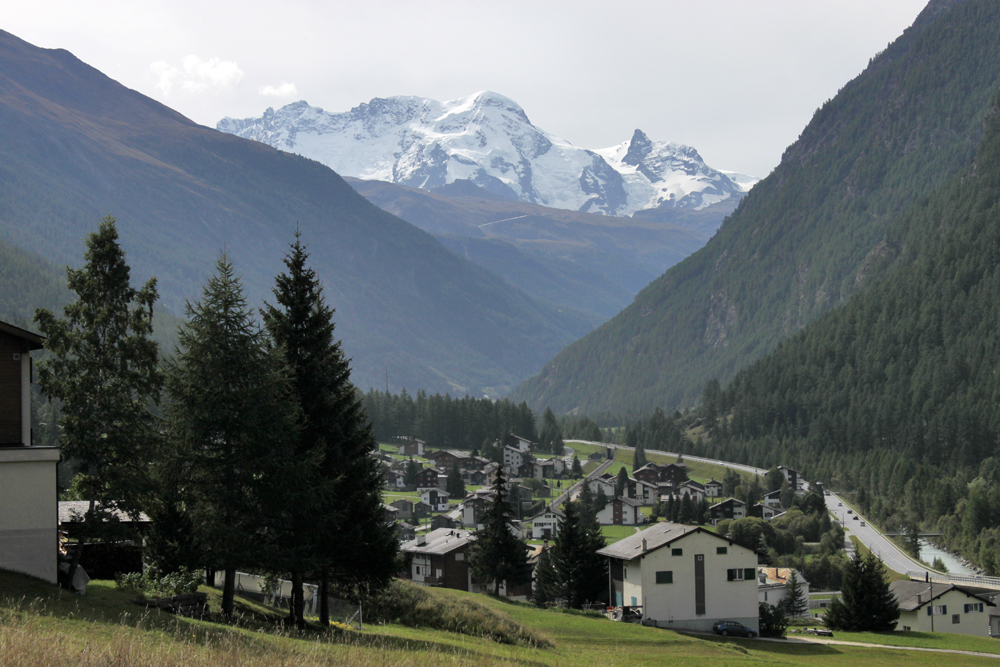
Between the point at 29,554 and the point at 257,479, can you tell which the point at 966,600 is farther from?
the point at 29,554

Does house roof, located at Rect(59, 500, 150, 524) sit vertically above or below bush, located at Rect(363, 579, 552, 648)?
above

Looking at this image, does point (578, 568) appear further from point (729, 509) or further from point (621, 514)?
point (729, 509)

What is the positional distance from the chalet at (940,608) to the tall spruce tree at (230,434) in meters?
59.3

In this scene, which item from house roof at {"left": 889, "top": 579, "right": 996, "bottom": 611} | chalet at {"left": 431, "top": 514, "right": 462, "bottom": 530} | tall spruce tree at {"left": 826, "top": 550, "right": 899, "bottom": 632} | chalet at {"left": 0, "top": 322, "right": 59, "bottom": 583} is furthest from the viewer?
chalet at {"left": 431, "top": 514, "right": 462, "bottom": 530}

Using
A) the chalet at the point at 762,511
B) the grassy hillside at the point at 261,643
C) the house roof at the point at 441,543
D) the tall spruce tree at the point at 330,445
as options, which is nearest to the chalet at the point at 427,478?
the chalet at the point at 762,511

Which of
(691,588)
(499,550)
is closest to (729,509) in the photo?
(499,550)

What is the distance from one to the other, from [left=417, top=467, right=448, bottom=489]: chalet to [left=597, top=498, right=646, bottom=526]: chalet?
38.8m

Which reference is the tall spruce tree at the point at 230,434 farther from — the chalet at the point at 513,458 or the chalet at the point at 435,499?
the chalet at the point at 513,458

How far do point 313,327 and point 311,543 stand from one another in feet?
22.1

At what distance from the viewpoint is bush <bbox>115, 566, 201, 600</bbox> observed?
27025 millimetres

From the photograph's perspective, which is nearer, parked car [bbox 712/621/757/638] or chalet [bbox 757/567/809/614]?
parked car [bbox 712/621/757/638]

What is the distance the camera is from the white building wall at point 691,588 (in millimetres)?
57531

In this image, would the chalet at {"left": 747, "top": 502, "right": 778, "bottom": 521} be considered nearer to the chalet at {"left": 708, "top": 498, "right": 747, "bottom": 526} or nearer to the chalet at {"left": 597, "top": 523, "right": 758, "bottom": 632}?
the chalet at {"left": 708, "top": 498, "right": 747, "bottom": 526}

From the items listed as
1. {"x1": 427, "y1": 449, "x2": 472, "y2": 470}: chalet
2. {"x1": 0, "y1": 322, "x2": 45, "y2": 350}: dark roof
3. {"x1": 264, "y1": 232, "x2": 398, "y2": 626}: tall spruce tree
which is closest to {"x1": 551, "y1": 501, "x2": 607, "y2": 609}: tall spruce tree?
{"x1": 264, "y1": 232, "x2": 398, "y2": 626}: tall spruce tree
